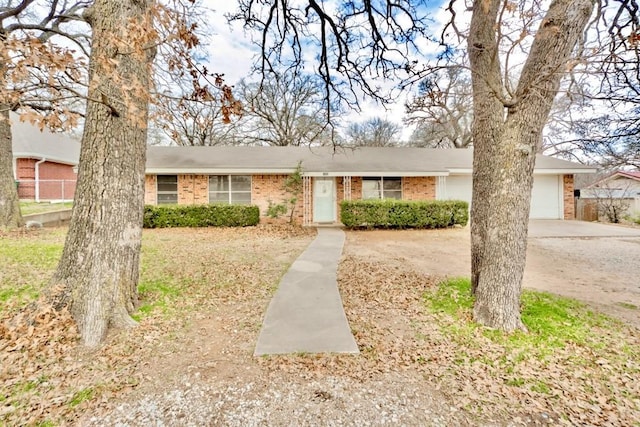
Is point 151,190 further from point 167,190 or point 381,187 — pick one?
point 381,187

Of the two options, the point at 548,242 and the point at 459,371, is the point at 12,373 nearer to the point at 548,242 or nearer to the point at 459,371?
the point at 459,371

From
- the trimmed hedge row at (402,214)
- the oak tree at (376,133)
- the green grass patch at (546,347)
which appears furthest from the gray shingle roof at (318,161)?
the oak tree at (376,133)

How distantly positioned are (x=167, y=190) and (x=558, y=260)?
14294 mm

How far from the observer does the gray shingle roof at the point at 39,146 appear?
54.4 feet

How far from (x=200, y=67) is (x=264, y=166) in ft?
31.6

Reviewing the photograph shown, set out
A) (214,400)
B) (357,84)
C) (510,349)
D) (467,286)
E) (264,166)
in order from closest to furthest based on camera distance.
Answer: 1. (214,400)
2. (510,349)
3. (467,286)
4. (357,84)
5. (264,166)

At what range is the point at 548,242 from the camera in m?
9.73

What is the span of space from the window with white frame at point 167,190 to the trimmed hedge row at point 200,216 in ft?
4.16

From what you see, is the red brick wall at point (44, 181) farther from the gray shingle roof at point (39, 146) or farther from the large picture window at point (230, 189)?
the large picture window at point (230, 189)

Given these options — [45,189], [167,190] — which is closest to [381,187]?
[167,190]

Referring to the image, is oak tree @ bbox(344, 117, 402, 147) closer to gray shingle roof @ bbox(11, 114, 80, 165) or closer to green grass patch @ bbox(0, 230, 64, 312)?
gray shingle roof @ bbox(11, 114, 80, 165)

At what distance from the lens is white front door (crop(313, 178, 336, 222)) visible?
14.3m

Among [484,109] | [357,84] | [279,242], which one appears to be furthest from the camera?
[279,242]

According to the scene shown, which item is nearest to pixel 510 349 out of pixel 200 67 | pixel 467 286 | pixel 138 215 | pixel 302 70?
pixel 467 286
